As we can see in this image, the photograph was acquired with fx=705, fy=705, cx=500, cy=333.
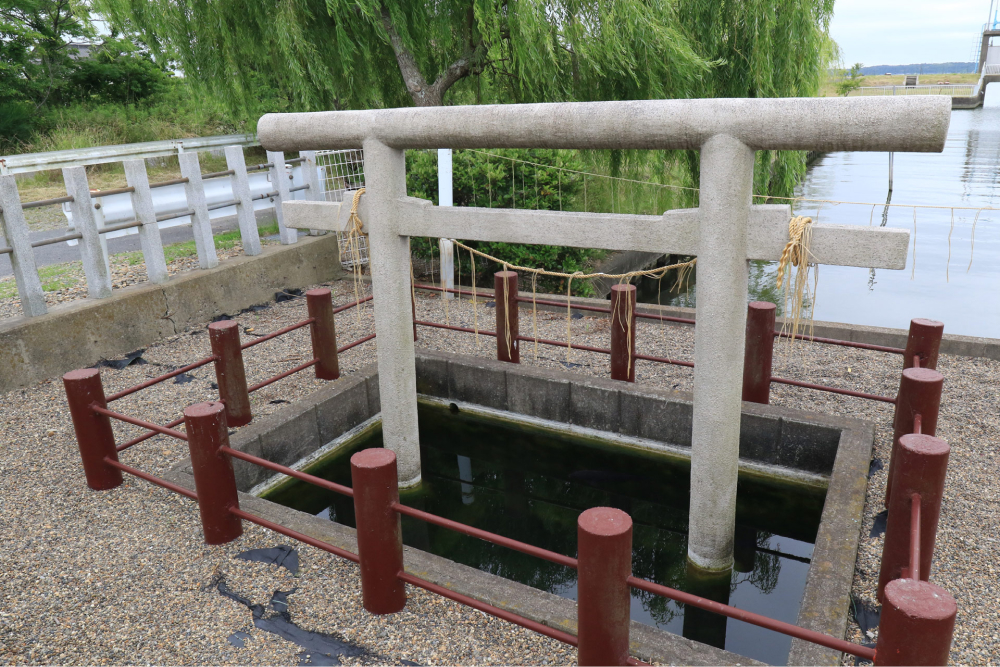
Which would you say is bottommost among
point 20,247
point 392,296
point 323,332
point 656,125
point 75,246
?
point 323,332

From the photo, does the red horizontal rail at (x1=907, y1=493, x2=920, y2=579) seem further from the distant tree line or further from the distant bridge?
the distant bridge

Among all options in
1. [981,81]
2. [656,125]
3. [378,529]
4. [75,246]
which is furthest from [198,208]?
[981,81]

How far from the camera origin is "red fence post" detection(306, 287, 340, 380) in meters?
5.81

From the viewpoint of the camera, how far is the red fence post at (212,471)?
3609 millimetres

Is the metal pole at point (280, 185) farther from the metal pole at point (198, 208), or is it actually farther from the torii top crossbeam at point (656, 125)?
the torii top crossbeam at point (656, 125)

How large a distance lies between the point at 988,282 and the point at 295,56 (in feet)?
42.1

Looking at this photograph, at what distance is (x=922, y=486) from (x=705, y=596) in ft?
5.32

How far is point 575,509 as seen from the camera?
5.12 m

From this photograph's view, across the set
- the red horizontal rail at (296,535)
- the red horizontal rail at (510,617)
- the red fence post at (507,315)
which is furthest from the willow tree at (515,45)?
the red horizontal rail at (510,617)

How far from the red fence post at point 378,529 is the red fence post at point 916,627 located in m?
1.88

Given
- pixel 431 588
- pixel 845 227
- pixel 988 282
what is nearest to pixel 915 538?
pixel 845 227

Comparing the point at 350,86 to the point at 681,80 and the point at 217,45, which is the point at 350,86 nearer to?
the point at 217,45

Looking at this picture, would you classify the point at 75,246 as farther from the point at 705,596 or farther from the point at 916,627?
the point at 916,627

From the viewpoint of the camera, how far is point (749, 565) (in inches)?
172
